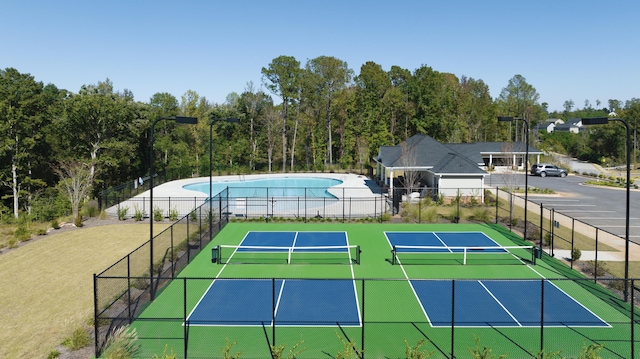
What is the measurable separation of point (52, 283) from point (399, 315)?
12.7 m

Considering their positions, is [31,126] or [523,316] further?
[31,126]

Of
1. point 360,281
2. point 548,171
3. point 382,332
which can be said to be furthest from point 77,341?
point 548,171

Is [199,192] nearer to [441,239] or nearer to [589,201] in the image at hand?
[441,239]

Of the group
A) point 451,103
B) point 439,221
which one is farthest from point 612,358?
point 451,103

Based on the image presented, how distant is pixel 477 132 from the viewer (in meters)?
84.2

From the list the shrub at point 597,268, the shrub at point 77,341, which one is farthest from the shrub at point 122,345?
the shrub at point 597,268

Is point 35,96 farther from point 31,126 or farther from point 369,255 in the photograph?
point 369,255

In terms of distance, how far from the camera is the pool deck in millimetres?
35691

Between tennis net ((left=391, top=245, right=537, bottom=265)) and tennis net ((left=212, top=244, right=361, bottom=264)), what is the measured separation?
84.8 inches

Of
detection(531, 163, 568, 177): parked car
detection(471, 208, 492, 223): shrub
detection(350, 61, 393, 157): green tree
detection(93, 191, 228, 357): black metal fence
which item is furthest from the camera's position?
detection(350, 61, 393, 157): green tree

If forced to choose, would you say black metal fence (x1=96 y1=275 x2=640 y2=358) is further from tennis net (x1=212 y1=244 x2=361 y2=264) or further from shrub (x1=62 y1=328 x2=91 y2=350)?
tennis net (x1=212 y1=244 x2=361 y2=264)

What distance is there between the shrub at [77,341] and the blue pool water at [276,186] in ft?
108

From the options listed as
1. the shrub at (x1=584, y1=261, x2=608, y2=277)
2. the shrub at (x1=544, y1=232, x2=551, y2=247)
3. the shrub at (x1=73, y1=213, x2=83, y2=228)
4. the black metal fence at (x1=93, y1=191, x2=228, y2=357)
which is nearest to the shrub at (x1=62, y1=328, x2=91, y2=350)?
the black metal fence at (x1=93, y1=191, x2=228, y2=357)

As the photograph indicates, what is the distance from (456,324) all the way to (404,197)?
2545 centimetres
